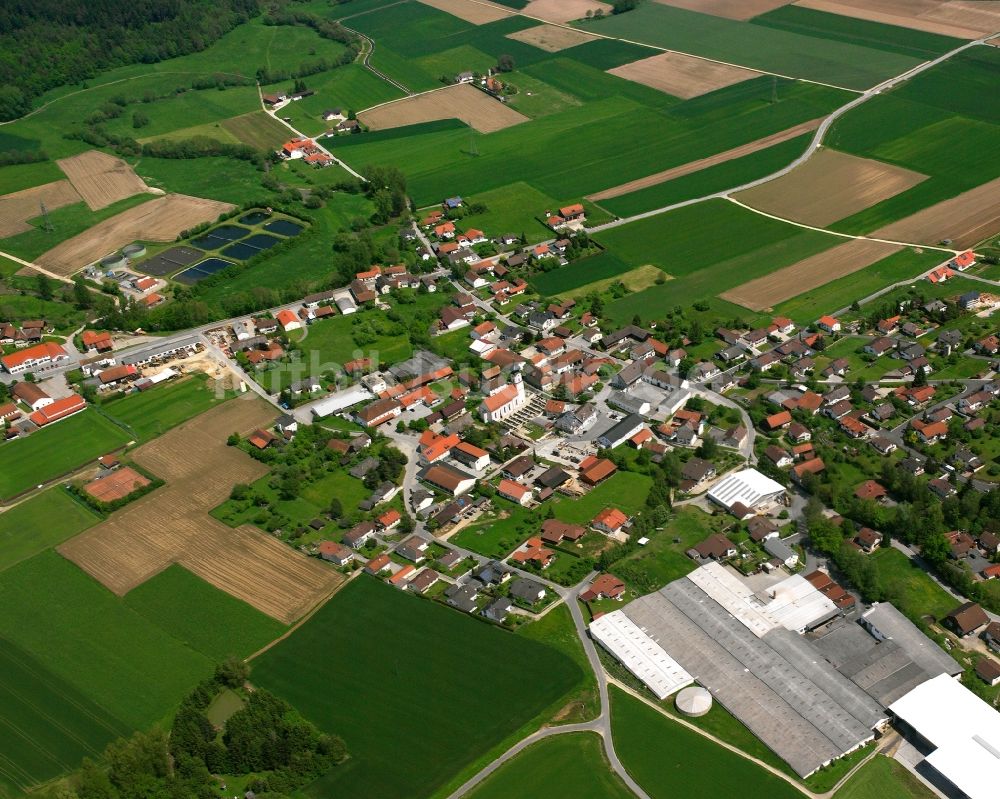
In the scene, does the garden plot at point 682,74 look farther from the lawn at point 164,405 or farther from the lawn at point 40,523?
the lawn at point 40,523

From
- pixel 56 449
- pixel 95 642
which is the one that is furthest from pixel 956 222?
pixel 95 642

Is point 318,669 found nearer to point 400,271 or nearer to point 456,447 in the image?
point 456,447

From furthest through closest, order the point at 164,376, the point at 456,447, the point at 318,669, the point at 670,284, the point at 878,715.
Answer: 1. the point at 670,284
2. the point at 164,376
3. the point at 456,447
4. the point at 318,669
5. the point at 878,715

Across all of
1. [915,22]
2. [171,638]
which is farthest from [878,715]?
[915,22]

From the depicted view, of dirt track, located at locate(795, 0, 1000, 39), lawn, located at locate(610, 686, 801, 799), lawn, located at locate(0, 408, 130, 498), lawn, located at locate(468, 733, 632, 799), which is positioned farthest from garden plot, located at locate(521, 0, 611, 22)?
lawn, located at locate(468, 733, 632, 799)

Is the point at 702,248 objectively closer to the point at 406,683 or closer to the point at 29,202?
the point at 406,683

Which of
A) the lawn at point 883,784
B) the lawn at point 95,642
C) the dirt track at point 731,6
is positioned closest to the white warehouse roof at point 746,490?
the lawn at point 883,784

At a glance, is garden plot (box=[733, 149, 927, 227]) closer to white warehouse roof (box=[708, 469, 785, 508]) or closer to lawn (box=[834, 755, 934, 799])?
white warehouse roof (box=[708, 469, 785, 508])
